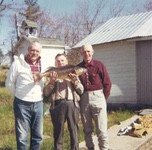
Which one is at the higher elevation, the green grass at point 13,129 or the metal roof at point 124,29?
the metal roof at point 124,29

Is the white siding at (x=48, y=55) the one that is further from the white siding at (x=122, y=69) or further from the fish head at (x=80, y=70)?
the fish head at (x=80, y=70)

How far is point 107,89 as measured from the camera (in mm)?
6258

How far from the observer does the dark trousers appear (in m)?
5.88

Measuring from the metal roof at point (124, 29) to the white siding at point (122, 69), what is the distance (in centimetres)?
37

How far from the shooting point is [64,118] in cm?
595

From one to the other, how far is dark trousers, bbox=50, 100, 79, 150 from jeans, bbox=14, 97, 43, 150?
1.13ft

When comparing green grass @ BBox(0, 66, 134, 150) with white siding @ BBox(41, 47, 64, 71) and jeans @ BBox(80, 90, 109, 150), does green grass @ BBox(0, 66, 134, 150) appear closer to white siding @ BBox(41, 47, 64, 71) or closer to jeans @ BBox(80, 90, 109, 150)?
jeans @ BBox(80, 90, 109, 150)

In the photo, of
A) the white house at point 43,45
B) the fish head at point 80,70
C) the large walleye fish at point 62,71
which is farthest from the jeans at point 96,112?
the white house at point 43,45

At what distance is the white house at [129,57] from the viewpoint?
1395 centimetres

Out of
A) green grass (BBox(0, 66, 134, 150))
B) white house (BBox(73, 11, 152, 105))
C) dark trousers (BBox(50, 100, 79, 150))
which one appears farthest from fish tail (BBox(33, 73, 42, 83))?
white house (BBox(73, 11, 152, 105))

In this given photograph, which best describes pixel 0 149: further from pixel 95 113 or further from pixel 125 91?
pixel 125 91

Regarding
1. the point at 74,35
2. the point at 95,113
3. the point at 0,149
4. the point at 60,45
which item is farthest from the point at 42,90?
the point at 74,35

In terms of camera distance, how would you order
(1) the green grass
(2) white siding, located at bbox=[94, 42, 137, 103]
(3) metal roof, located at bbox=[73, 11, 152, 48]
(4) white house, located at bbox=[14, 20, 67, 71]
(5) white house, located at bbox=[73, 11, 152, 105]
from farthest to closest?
(4) white house, located at bbox=[14, 20, 67, 71], (2) white siding, located at bbox=[94, 42, 137, 103], (3) metal roof, located at bbox=[73, 11, 152, 48], (5) white house, located at bbox=[73, 11, 152, 105], (1) the green grass

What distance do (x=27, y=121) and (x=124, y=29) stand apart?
36.2 feet
